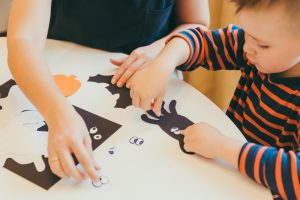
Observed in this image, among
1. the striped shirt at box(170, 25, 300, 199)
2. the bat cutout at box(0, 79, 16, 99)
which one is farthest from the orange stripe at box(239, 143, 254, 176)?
the bat cutout at box(0, 79, 16, 99)

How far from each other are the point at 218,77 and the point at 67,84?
93 cm

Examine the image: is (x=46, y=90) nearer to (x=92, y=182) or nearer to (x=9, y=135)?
(x=9, y=135)

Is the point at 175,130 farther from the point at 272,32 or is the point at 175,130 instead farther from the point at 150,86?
the point at 272,32

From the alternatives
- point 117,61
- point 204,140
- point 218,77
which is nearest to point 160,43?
point 117,61

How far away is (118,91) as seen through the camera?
763 mm

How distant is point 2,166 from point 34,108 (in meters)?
0.15

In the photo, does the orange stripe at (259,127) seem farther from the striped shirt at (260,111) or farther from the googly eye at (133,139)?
the googly eye at (133,139)

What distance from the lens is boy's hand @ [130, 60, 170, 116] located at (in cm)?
70

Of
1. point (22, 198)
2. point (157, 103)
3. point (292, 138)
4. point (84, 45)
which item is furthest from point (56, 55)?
point (292, 138)

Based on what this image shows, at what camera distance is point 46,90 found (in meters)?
0.67

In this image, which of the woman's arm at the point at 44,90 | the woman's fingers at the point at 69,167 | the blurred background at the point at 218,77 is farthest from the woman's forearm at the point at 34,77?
the blurred background at the point at 218,77

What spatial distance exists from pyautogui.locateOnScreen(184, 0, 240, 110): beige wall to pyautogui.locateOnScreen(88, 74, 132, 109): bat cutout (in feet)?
2.41

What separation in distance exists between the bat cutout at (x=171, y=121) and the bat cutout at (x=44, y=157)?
0.07 m

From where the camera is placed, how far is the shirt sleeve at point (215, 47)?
0.84 m
